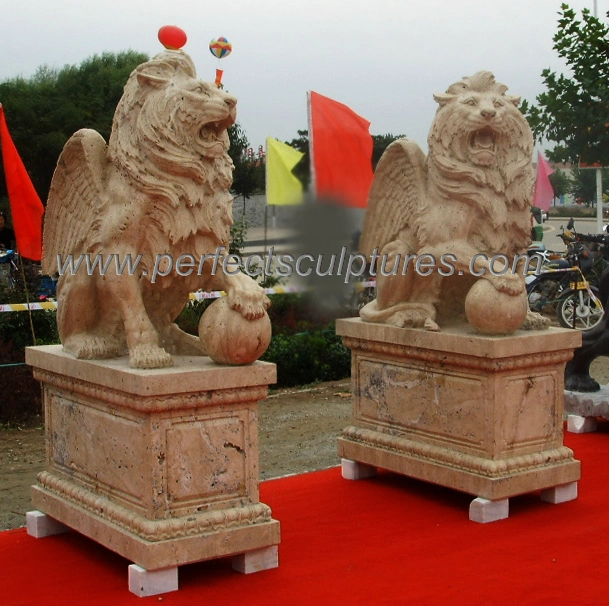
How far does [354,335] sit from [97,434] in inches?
70.1

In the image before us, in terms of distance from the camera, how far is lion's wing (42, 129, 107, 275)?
381cm

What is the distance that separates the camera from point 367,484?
4.96 metres

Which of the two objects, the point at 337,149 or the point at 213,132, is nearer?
the point at 213,132

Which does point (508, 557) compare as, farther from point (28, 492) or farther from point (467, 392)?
point (28, 492)

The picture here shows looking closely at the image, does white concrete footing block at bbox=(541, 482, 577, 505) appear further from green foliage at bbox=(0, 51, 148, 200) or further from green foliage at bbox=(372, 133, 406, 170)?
green foliage at bbox=(0, 51, 148, 200)

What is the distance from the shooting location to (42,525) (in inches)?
161

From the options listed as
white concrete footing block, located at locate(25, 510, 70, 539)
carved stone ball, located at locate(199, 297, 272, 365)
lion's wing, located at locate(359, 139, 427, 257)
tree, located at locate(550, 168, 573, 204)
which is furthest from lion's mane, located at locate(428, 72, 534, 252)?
tree, located at locate(550, 168, 573, 204)

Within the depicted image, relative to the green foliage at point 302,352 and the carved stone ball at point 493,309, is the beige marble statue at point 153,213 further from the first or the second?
the green foliage at point 302,352

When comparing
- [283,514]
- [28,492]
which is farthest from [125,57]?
[283,514]

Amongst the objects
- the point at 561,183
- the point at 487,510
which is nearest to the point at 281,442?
the point at 487,510

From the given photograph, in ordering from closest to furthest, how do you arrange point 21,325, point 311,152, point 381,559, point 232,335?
point 232,335 < point 381,559 < point 21,325 < point 311,152

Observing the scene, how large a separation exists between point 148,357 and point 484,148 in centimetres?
204

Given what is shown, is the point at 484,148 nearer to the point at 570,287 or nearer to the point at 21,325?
the point at 21,325

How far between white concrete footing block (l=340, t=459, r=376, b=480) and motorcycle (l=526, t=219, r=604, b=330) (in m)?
6.11
